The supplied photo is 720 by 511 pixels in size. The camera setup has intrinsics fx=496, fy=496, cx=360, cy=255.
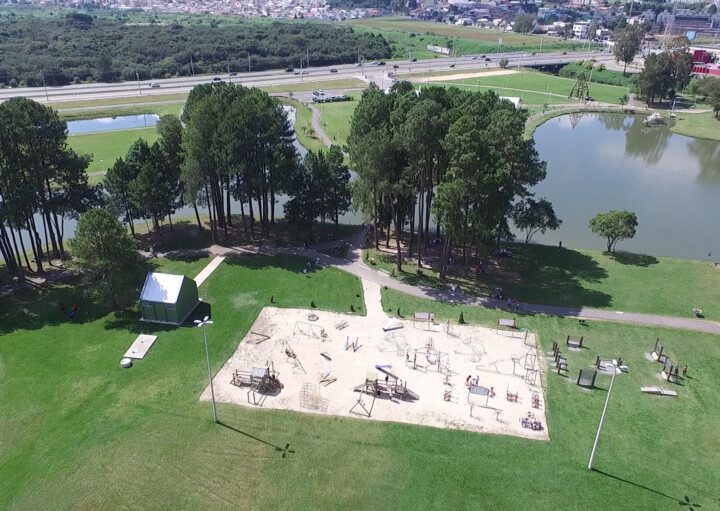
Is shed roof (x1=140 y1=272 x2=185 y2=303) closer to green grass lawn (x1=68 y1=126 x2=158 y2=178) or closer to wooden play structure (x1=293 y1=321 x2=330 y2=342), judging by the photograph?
wooden play structure (x1=293 y1=321 x2=330 y2=342)

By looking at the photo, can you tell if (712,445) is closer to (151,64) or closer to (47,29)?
(151,64)

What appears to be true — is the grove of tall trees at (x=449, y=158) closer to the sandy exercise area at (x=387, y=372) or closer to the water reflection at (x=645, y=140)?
the sandy exercise area at (x=387, y=372)

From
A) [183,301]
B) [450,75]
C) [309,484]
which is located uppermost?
[450,75]

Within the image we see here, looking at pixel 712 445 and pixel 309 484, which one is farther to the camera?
pixel 712 445

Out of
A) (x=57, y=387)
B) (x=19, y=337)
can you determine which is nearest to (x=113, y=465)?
(x=57, y=387)

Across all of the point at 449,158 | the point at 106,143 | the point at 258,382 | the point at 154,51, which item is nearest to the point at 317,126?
the point at 106,143

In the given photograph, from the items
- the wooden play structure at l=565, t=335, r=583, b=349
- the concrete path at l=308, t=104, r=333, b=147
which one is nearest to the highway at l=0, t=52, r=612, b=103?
the concrete path at l=308, t=104, r=333, b=147

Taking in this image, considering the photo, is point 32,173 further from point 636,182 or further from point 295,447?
point 636,182
